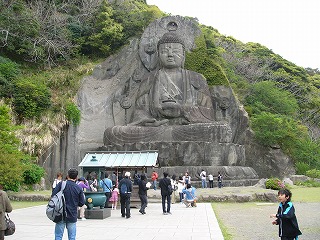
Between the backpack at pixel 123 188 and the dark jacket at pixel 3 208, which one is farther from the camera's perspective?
the backpack at pixel 123 188

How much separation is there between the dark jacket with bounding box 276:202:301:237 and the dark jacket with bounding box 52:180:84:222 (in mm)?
2715

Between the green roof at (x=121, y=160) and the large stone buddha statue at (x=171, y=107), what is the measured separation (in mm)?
7166

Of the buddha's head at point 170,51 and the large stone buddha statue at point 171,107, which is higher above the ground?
the buddha's head at point 170,51

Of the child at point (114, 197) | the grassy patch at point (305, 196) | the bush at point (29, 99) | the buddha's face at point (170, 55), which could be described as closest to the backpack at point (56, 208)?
the child at point (114, 197)

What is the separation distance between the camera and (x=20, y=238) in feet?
23.8

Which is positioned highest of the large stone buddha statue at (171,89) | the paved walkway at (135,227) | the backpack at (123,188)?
the large stone buddha statue at (171,89)

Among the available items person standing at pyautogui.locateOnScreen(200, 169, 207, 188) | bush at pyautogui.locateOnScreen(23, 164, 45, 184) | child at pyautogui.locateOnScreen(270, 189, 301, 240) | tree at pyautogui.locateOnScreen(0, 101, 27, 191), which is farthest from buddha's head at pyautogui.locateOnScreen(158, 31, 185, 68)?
child at pyautogui.locateOnScreen(270, 189, 301, 240)

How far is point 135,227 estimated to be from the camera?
8.64 m

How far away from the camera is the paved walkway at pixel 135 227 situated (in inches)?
295

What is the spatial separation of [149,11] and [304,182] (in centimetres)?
1537

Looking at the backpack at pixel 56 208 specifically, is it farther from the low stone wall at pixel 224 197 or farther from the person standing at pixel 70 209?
the low stone wall at pixel 224 197

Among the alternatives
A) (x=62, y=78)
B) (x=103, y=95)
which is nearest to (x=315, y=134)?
(x=103, y=95)

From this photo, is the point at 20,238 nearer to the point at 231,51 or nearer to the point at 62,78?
the point at 62,78

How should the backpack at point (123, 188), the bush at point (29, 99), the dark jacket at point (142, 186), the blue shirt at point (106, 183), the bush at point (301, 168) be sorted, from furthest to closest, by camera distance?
the bush at point (301, 168) < the bush at point (29, 99) < the blue shirt at point (106, 183) < the dark jacket at point (142, 186) < the backpack at point (123, 188)
